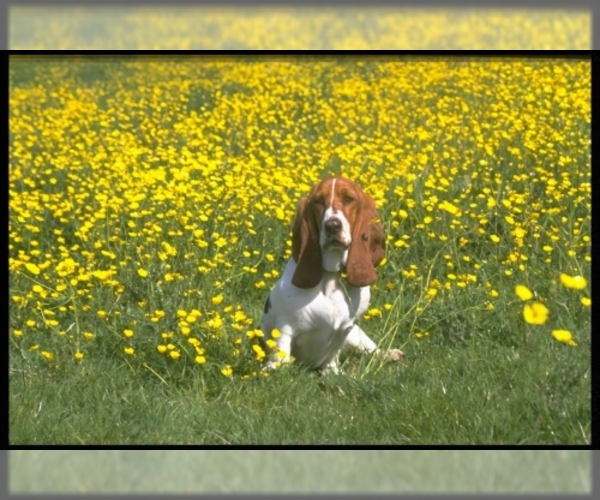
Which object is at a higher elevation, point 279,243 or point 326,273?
point 279,243

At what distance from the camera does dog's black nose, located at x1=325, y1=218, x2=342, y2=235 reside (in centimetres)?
511

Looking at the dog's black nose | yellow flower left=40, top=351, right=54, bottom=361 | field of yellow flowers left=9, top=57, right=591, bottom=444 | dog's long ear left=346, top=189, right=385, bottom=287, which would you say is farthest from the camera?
yellow flower left=40, top=351, right=54, bottom=361

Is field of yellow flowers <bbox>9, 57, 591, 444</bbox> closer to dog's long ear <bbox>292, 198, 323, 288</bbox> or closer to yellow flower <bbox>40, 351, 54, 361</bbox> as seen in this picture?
yellow flower <bbox>40, 351, 54, 361</bbox>

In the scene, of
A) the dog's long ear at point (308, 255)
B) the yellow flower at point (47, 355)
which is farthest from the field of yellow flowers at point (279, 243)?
the dog's long ear at point (308, 255)

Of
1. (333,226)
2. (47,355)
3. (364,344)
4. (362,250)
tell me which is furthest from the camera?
(364,344)

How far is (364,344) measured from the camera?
5.57m

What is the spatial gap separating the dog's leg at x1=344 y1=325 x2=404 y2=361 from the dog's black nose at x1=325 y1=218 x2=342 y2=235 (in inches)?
20.9

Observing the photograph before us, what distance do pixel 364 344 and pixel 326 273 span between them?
0.46 metres

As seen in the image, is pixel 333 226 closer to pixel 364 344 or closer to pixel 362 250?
pixel 362 250

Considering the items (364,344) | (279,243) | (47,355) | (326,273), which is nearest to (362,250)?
(326,273)

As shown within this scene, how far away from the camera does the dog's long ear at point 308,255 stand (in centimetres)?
519

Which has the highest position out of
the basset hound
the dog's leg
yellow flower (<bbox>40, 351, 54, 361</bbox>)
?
the basset hound

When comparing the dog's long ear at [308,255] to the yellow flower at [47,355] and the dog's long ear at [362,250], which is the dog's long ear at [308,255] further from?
the yellow flower at [47,355]

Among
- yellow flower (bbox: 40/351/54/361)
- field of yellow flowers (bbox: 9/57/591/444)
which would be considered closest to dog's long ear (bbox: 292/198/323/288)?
field of yellow flowers (bbox: 9/57/591/444)
